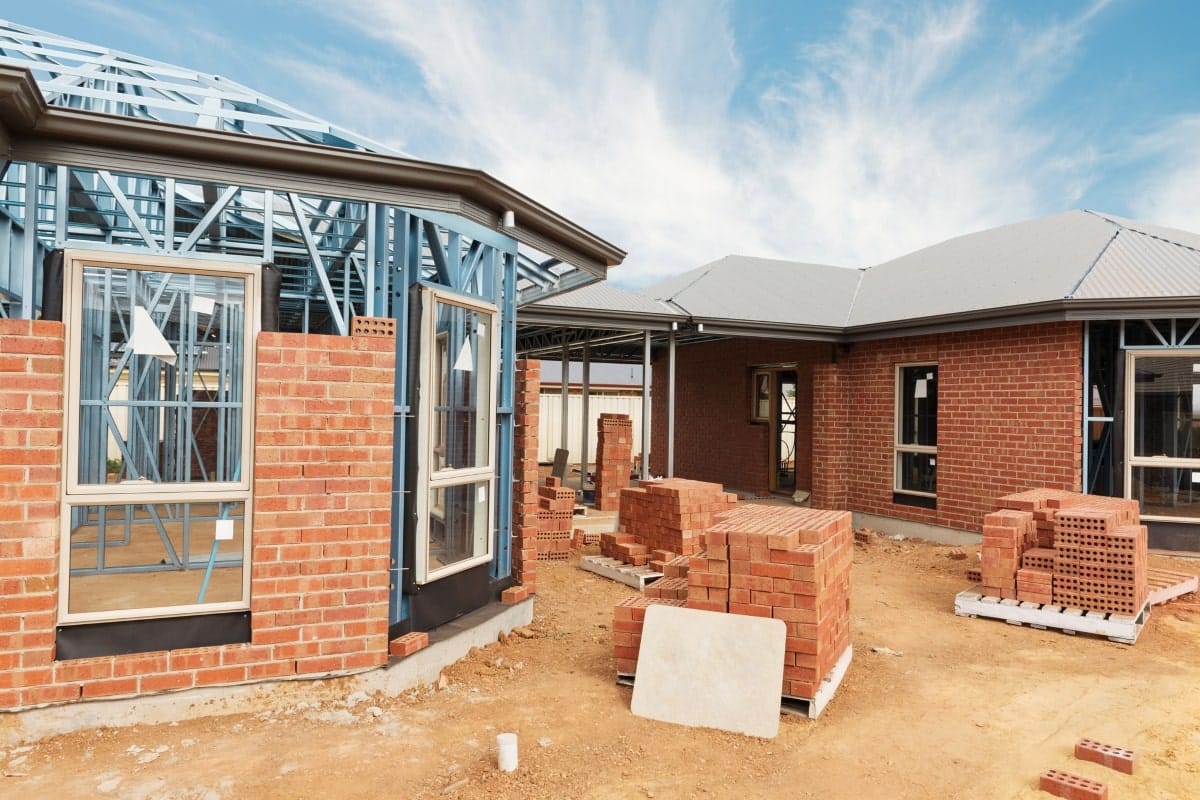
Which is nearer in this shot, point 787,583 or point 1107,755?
point 1107,755

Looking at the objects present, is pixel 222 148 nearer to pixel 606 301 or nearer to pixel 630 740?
pixel 630 740

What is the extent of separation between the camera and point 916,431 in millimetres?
12117

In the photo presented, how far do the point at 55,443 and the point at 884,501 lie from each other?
462 inches

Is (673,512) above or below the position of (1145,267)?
below

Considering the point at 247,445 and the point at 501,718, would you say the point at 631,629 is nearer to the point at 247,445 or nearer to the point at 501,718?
the point at 501,718

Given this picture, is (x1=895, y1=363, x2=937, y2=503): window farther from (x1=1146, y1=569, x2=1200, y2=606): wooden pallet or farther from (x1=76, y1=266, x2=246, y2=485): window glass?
(x1=76, y1=266, x2=246, y2=485): window glass

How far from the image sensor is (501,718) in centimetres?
469

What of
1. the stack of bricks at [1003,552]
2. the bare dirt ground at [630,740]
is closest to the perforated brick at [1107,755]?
the bare dirt ground at [630,740]

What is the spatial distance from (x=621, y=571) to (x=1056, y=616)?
180 inches

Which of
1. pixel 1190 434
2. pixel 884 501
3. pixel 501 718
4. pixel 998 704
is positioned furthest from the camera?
pixel 884 501

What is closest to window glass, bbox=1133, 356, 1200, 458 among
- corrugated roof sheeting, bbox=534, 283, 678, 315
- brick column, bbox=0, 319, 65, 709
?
corrugated roof sheeting, bbox=534, 283, 678, 315

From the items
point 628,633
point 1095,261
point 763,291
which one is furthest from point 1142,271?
point 628,633

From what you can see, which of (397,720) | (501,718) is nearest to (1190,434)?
(501,718)

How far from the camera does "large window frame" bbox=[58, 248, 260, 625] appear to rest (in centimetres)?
412
